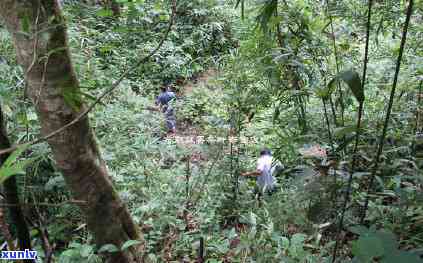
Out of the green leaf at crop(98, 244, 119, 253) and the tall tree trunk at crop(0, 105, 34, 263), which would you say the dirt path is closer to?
the green leaf at crop(98, 244, 119, 253)

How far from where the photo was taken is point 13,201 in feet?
3.17

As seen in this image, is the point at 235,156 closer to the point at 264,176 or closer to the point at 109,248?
the point at 264,176

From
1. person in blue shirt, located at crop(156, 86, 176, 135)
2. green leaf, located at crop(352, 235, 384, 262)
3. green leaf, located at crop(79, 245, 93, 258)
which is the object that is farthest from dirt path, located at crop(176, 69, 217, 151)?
green leaf, located at crop(352, 235, 384, 262)

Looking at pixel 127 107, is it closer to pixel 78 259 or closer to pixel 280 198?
pixel 280 198

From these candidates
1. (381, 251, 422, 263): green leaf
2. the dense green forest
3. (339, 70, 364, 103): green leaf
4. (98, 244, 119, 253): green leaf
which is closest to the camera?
(381, 251, 422, 263): green leaf

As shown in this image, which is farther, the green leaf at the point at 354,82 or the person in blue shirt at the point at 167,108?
the person in blue shirt at the point at 167,108

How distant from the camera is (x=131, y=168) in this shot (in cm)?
335

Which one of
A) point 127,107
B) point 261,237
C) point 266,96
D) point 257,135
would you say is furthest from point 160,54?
point 261,237

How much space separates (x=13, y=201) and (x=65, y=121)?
0.69 meters

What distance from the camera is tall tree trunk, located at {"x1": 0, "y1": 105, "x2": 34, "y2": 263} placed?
36.4 inches

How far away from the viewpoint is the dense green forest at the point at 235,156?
1.18 metres

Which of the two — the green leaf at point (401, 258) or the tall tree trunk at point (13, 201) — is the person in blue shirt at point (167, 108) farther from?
the green leaf at point (401, 258)

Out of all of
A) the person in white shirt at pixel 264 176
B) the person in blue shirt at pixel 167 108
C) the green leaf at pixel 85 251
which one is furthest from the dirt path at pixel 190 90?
the green leaf at pixel 85 251

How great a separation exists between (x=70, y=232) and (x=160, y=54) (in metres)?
6.74
